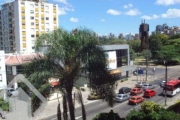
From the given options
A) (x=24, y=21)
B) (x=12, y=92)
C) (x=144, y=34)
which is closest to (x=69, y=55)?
(x=12, y=92)

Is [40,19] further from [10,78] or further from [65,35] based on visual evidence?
[65,35]

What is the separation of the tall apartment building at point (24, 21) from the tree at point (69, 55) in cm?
4397

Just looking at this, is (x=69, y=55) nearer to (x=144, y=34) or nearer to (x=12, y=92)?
(x=12, y=92)

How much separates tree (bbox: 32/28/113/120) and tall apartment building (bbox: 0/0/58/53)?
44.0m

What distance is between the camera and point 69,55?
12.9 m

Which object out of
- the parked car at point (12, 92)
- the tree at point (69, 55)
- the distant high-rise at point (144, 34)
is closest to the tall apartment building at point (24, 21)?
the parked car at point (12, 92)

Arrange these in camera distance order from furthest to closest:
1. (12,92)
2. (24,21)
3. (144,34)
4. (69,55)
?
(144,34) → (24,21) → (12,92) → (69,55)

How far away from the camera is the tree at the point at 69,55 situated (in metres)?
12.7

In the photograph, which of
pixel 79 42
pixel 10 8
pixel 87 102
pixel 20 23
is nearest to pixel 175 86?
pixel 87 102

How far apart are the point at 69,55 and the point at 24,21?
48.6m

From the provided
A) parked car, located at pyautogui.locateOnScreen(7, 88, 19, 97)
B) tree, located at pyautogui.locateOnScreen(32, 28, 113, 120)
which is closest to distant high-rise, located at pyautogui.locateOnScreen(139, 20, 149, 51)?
parked car, located at pyautogui.locateOnScreen(7, 88, 19, 97)

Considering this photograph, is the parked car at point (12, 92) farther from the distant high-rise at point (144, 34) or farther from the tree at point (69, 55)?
the distant high-rise at point (144, 34)

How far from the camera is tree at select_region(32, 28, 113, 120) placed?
499 inches

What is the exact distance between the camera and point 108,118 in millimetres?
13742
